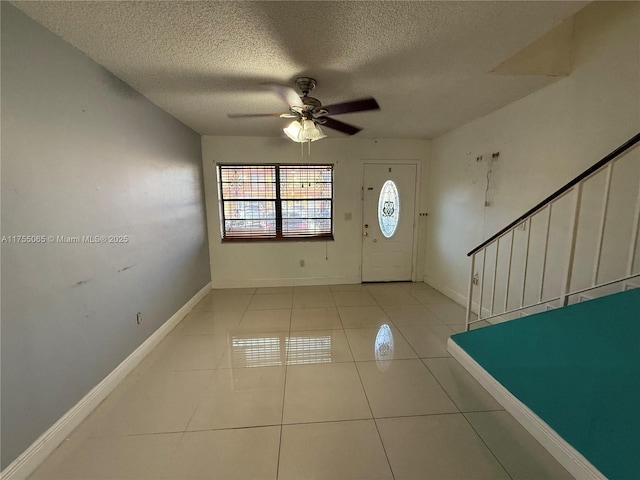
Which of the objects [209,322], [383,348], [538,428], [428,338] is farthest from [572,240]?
[209,322]

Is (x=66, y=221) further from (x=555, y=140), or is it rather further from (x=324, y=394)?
(x=555, y=140)

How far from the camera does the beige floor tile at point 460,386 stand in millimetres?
1783

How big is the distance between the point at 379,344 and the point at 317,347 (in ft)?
2.01

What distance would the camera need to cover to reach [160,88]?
2268mm

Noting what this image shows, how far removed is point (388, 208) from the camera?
4.40 m

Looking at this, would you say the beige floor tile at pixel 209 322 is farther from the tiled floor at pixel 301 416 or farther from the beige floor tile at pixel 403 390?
the beige floor tile at pixel 403 390

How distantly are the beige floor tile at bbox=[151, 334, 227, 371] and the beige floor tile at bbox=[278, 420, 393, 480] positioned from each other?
3.51 ft

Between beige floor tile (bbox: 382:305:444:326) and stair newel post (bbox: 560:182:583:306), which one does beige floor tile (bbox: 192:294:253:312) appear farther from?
stair newel post (bbox: 560:182:583:306)

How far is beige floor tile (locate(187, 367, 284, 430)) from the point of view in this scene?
1.67 meters

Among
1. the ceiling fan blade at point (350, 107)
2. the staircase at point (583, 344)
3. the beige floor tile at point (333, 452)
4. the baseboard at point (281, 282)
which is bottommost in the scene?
the beige floor tile at point (333, 452)

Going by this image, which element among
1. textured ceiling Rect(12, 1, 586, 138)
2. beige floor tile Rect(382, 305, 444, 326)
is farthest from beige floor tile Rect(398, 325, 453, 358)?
textured ceiling Rect(12, 1, 586, 138)

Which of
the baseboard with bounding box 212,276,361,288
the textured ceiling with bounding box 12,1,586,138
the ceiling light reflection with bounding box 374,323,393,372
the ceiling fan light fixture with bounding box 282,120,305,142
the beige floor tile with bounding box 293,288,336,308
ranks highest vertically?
the textured ceiling with bounding box 12,1,586,138

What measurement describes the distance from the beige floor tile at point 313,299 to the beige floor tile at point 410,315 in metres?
0.78

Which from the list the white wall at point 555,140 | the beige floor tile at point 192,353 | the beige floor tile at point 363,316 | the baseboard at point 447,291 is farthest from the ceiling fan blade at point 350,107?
the baseboard at point 447,291
